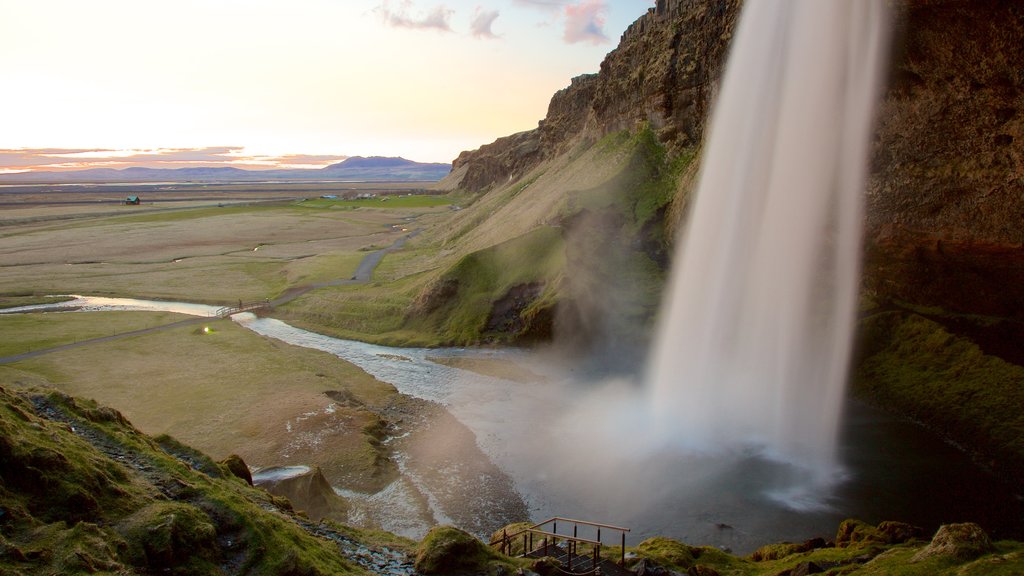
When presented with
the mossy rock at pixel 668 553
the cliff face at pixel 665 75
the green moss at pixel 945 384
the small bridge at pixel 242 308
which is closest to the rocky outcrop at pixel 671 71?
the cliff face at pixel 665 75

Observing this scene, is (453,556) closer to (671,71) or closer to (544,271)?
(544,271)

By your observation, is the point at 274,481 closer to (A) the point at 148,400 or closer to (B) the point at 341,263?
(A) the point at 148,400

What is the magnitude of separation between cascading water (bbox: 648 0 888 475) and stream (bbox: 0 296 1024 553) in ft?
8.82

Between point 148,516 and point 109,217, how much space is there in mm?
173771

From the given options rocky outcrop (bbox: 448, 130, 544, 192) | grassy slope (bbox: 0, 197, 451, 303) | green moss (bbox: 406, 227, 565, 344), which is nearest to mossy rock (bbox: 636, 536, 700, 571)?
green moss (bbox: 406, 227, 565, 344)

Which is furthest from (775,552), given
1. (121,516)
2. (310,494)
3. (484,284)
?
(484,284)

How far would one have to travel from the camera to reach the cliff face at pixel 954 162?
34719 mm

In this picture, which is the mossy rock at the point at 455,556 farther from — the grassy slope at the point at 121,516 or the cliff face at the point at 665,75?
the cliff face at the point at 665,75

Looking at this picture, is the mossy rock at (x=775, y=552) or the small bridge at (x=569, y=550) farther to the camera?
the mossy rock at (x=775, y=552)

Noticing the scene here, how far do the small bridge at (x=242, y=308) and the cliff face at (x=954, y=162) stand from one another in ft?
179

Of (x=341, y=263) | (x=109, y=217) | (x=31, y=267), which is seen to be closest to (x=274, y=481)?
(x=341, y=263)

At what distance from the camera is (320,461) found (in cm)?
3141

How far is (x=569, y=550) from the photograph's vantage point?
19.7 m

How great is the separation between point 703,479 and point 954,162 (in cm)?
2381
